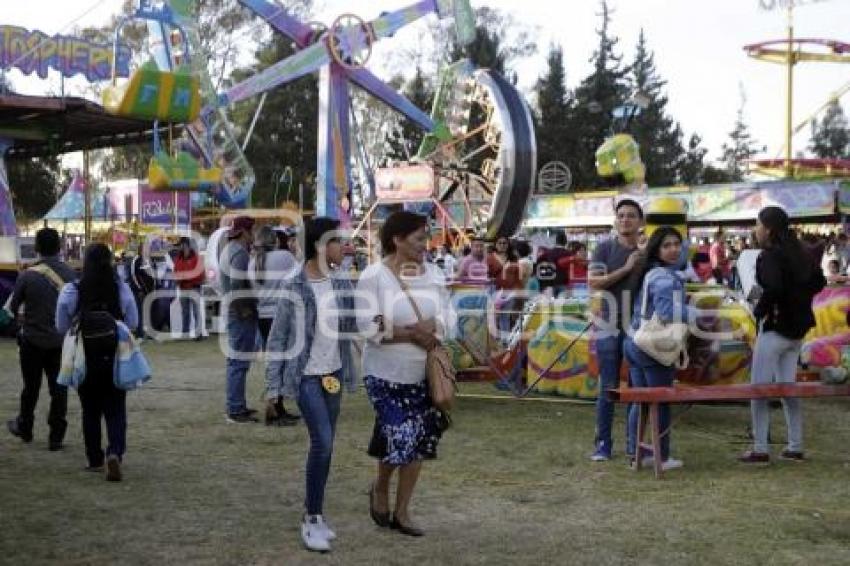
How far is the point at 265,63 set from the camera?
156 ft

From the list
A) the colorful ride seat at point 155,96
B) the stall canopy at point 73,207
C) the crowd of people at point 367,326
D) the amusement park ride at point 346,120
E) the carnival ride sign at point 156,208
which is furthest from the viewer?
the stall canopy at point 73,207

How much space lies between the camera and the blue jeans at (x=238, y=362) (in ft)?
26.8

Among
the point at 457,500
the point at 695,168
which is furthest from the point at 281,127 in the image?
the point at 457,500

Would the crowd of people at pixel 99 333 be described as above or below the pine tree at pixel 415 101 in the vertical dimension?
below

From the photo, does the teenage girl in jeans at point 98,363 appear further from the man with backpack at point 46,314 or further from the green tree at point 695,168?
the green tree at point 695,168

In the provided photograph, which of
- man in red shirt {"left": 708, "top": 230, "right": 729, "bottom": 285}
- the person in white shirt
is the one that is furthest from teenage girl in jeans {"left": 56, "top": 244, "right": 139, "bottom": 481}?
man in red shirt {"left": 708, "top": 230, "right": 729, "bottom": 285}

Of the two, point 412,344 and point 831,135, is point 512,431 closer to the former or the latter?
point 412,344

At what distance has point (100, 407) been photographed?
6266 mm

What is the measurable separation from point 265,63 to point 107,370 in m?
43.2

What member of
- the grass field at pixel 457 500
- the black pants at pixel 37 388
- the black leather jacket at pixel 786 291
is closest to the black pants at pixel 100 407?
the grass field at pixel 457 500

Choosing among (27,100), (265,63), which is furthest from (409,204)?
(265,63)

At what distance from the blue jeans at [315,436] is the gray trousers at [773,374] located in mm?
3241

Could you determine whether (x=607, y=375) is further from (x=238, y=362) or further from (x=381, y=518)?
(x=238, y=362)

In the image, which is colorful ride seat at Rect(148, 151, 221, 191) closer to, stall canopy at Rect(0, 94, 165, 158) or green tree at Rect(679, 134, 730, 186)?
stall canopy at Rect(0, 94, 165, 158)
